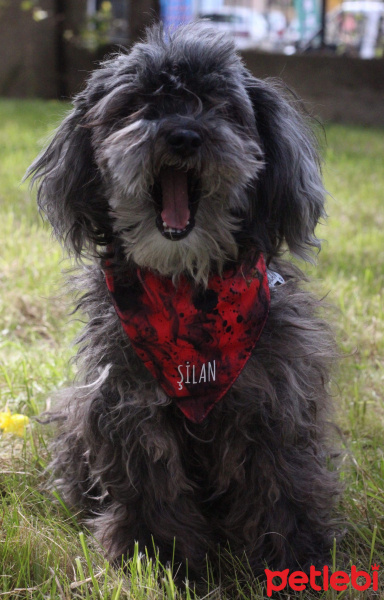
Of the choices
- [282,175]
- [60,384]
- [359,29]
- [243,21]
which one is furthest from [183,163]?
[243,21]

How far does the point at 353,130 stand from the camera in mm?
10508

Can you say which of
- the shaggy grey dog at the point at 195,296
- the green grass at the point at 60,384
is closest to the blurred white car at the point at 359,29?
the green grass at the point at 60,384

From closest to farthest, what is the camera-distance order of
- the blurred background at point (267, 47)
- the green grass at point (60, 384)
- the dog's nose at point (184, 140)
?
the dog's nose at point (184, 140) → the green grass at point (60, 384) → the blurred background at point (267, 47)

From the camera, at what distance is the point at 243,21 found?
16125 millimetres

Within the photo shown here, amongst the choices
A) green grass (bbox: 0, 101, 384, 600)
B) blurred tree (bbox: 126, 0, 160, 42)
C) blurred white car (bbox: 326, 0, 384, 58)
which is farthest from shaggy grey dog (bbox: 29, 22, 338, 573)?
blurred white car (bbox: 326, 0, 384, 58)

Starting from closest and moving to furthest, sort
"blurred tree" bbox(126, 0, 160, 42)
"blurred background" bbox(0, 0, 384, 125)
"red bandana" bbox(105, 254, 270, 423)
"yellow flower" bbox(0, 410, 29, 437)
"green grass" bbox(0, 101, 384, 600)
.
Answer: "green grass" bbox(0, 101, 384, 600)
"red bandana" bbox(105, 254, 270, 423)
"yellow flower" bbox(0, 410, 29, 437)
"blurred tree" bbox(126, 0, 160, 42)
"blurred background" bbox(0, 0, 384, 125)

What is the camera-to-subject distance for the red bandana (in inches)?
87.4

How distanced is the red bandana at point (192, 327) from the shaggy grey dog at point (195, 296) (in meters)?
0.03

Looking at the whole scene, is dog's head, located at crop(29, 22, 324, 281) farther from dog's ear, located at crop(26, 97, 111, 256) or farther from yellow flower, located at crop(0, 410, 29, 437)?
yellow flower, located at crop(0, 410, 29, 437)

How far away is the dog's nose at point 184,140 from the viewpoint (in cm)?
196

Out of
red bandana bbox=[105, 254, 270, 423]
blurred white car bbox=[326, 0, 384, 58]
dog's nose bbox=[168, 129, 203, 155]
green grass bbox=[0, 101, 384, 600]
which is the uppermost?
dog's nose bbox=[168, 129, 203, 155]

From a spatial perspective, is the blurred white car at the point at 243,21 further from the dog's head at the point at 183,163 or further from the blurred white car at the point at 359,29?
the dog's head at the point at 183,163

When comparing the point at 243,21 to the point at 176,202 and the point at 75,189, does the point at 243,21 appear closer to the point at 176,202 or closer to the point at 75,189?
the point at 75,189

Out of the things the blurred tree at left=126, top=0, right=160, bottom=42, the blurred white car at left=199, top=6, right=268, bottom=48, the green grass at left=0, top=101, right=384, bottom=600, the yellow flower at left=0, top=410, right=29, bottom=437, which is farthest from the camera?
the blurred white car at left=199, top=6, right=268, bottom=48
